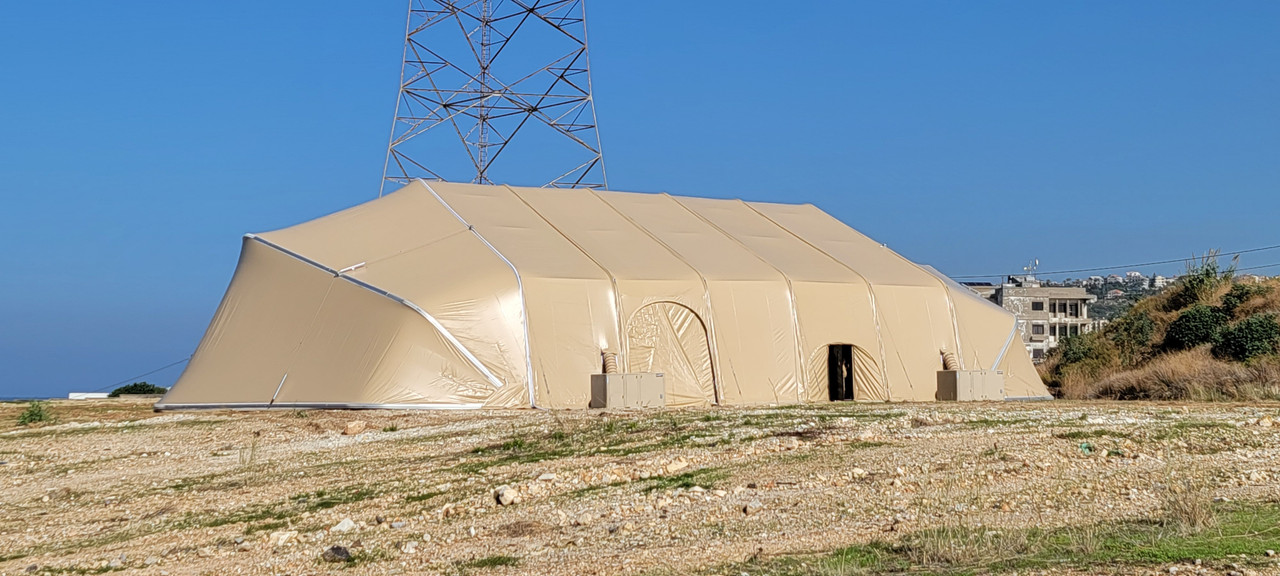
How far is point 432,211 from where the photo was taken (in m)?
26.8

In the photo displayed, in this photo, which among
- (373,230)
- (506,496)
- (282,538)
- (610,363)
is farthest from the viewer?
(373,230)

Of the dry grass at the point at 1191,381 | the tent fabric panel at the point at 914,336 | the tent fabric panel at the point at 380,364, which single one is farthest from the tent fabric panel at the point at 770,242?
the tent fabric panel at the point at 380,364

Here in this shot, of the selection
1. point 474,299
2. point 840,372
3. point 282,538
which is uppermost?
A: point 474,299

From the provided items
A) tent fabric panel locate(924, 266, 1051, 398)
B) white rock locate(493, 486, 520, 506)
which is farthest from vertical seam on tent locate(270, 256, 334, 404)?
tent fabric panel locate(924, 266, 1051, 398)

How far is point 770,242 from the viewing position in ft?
97.3

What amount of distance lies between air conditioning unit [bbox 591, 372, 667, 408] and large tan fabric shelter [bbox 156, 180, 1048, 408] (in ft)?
1.44

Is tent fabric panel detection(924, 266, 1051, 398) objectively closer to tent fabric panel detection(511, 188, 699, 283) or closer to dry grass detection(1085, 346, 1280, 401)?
→ dry grass detection(1085, 346, 1280, 401)

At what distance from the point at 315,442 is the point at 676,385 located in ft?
28.8

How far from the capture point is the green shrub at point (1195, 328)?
30406mm

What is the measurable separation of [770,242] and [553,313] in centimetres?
783

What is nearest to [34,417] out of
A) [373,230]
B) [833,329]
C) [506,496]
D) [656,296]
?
[373,230]

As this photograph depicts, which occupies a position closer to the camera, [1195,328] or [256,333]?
[256,333]

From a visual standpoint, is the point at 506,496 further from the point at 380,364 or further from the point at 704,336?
the point at 704,336

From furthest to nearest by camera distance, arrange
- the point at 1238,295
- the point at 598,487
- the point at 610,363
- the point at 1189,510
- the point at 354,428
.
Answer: the point at 1238,295 → the point at 610,363 → the point at 354,428 → the point at 598,487 → the point at 1189,510
